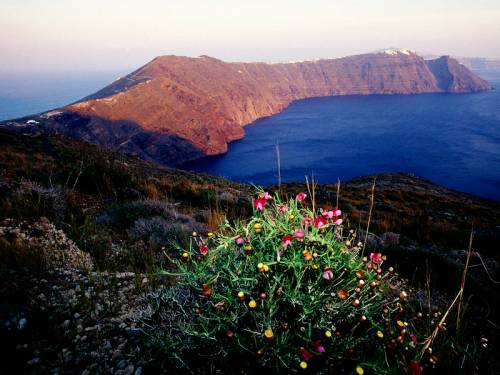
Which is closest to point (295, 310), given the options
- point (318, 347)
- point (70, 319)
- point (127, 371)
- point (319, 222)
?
point (318, 347)

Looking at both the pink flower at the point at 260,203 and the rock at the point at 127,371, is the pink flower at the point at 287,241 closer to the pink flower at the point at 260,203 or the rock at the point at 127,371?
the pink flower at the point at 260,203

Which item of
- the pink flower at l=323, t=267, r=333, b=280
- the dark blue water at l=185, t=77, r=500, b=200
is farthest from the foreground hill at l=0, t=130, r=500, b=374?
the dark blue water at l=185, t=77, r=500, b=200

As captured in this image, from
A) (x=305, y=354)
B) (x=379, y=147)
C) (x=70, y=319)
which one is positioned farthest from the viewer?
(x=379, y=147)

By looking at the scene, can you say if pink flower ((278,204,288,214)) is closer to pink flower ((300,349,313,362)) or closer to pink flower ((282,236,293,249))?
pink flower ((282,236,293,249))

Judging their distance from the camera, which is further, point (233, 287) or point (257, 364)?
→ point (233, 287)

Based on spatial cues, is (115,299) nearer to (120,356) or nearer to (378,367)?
(120,356)

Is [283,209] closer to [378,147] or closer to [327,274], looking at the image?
[327,274]

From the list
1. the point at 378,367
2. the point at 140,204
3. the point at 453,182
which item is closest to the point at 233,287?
the point at 378,367
